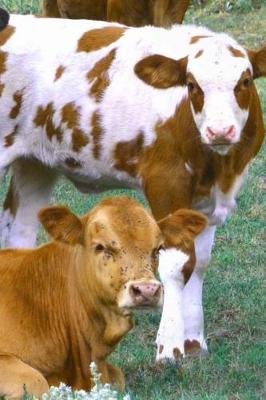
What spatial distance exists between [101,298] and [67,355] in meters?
0.40

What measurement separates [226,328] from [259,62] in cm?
179

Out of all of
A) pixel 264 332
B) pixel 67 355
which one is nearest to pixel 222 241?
pixel 264 332

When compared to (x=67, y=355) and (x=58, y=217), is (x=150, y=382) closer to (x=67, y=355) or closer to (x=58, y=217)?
(x=67, y=355)

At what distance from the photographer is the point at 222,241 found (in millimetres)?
11453

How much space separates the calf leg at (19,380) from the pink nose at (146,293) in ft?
2.22

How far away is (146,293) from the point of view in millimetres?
6895

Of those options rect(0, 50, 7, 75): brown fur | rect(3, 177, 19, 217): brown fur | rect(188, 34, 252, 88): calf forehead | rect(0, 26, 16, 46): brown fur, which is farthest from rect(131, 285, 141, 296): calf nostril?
rect(3, 177, 19, 217): brown fur

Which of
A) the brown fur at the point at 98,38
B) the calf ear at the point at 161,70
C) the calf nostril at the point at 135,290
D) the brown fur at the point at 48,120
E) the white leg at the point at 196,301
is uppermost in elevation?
the calf nostril at the point at 135,290

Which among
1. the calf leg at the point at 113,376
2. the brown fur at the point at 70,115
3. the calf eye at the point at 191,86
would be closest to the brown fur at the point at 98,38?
the brown fur at the point at 70,115

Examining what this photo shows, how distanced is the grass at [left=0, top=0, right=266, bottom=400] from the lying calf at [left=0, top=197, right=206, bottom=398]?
16.5 inches

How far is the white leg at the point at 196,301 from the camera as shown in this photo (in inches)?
356

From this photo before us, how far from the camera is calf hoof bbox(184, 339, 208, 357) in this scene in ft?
29.3

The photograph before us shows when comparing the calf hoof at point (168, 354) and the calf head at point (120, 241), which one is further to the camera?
the calf hoof at point (168, 354)

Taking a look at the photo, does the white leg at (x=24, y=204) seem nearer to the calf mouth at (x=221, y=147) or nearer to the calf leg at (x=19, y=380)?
the calf mouth at (x=221, y=147)
